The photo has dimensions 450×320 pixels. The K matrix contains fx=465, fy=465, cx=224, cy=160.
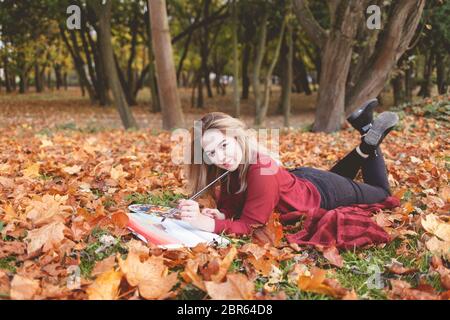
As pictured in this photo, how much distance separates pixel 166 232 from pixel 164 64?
622cm

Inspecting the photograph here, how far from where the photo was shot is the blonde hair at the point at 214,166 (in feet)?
9.52

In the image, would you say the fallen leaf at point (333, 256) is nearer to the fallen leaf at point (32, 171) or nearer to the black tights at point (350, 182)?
the black tights at point (350, 182)

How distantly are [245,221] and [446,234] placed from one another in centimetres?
114

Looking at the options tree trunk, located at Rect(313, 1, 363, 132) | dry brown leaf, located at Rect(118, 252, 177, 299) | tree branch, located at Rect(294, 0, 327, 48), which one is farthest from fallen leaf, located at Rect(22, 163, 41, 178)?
tree branch, located at Rect(294, 0, 327, 48)

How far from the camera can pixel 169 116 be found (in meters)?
9.12

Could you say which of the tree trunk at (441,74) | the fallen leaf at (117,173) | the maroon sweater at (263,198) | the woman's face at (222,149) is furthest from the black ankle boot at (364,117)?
the tree trunk at (441,74)

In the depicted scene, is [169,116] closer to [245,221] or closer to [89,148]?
[89,148]

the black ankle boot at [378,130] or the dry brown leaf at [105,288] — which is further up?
the black ankle boot at [378,130]

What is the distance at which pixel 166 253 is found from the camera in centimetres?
238

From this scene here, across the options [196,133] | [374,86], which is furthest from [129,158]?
[374,86]

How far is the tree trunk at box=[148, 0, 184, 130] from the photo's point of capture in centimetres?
805

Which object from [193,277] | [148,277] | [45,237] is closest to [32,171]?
[45,237]

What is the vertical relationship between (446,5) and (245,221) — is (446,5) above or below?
above

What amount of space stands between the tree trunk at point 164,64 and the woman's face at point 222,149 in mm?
5708
